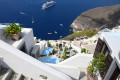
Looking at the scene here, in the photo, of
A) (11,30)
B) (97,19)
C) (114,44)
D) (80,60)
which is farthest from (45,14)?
(114,44)

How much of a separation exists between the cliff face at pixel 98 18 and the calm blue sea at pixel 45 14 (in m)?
4.35

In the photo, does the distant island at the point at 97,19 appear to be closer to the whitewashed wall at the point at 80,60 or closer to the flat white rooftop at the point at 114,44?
the whitewashed wall at the point at 80,60

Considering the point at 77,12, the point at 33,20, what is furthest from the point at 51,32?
the point at 77,12

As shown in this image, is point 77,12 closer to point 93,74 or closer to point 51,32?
point 51,32

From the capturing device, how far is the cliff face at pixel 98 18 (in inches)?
2549

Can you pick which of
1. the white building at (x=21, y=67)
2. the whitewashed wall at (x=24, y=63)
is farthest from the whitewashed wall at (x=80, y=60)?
the whitewashed wall at (x=24, y=63)

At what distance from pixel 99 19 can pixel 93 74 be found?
223 feet

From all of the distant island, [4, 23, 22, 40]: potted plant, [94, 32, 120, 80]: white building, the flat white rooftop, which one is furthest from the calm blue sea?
[94, 32, 120, 80]: white building

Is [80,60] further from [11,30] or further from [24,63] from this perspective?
[24,63]

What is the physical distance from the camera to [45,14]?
2648 inches

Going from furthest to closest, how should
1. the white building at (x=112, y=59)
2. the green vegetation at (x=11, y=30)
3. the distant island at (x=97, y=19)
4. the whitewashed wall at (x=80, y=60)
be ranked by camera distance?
1. the distant island at (x=97, y=19)
2. the whitewashed wall at (x=80, y=60)
3. the green vegetation at (x=11, y=30)
4. the white building at (x=112, y=59)

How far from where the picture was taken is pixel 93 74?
8555mm

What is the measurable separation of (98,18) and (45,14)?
1311 inches

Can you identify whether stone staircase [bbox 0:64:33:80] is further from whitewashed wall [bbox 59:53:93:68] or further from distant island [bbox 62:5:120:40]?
distant island [bbox 62:5:120:40]
